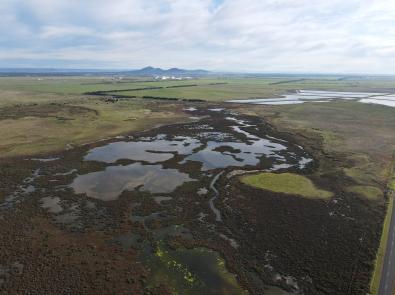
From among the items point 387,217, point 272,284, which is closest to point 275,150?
point 387,217

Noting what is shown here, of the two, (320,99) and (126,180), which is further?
(320,99)

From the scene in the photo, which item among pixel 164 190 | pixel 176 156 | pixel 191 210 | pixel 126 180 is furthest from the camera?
pixel 176 156

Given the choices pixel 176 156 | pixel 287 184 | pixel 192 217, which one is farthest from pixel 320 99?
pixel 192 217

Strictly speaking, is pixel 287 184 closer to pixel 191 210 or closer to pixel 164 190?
pixel 191 210

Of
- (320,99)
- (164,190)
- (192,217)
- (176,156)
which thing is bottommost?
(192,217)

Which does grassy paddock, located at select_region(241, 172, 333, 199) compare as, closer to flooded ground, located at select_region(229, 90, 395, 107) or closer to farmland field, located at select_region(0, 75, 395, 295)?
farmland field, located at select_region(0, 75, 395, 295)

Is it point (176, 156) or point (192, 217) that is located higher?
point (176, 156)

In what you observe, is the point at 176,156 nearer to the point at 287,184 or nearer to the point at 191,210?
the point at 287,184

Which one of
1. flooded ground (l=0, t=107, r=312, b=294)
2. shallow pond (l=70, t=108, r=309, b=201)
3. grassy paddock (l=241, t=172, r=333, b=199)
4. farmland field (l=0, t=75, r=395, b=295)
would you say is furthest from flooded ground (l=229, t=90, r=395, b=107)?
grassy paddock (l=241, t=172, r=333, b=199)

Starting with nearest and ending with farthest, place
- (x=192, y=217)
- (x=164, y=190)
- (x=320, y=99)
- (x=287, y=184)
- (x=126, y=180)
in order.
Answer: (x=192, y=217)
(x=164, y=190)
(x=287, y=184)
(x=126, y=180)
(x=320, y=99)
